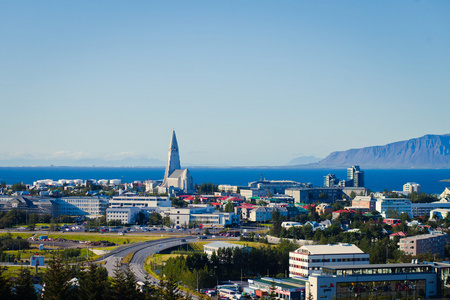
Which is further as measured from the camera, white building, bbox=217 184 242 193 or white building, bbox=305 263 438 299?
white building, bbox=217 184 242 193

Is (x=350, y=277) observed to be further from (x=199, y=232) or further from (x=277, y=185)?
(x=277, y=185)

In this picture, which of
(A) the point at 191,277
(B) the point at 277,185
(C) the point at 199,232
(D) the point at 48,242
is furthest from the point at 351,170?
(A) the point at 191,277

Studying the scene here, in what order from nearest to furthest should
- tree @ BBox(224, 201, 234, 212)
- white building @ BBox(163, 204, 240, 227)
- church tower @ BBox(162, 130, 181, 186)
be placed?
1. white building @ BBox(163, 204, 240, 227)
2. tree @ BBox(224, 201, 234, 212)
3. church tower @ BBox(162, 130, 181, 186)

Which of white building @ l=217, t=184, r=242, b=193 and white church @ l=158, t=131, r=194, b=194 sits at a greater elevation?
white church @ l=158, t=131, r=194, b=194

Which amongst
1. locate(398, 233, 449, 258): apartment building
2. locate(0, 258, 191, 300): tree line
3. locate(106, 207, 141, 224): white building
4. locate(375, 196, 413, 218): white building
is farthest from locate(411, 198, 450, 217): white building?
locate(0, 258, 191, 300): tree line

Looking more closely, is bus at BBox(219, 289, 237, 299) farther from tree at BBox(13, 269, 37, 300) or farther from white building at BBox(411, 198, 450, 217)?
white building at BBox(411, 198, 450, 217)

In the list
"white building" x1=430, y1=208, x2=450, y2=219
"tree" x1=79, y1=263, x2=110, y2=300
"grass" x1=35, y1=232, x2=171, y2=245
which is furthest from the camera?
"white building" x1=430, y1=208, x2=450, y2=219
